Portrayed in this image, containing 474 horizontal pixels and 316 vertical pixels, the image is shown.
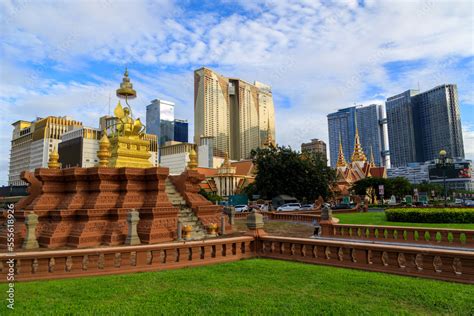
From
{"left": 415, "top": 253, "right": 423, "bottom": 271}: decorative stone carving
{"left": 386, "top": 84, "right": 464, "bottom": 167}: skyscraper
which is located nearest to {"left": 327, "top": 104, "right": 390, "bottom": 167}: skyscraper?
{"left": 386, "top": 84, "right": 464, "bottom": 167}: skyscraper

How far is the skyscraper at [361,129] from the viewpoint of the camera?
491 ft

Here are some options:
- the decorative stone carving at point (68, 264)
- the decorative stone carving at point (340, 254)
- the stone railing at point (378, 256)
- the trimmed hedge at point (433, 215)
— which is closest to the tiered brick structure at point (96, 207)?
the decorative stone carving at point (68, 264)

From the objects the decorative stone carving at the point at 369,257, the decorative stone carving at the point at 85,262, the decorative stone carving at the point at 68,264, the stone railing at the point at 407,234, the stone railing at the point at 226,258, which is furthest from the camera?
the stone railing at the point at 407,234

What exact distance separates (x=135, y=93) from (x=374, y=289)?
17625 millimetres

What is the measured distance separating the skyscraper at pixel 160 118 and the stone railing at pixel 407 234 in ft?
527

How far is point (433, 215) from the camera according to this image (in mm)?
19656

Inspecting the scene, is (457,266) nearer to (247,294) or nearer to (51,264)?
(247,294)

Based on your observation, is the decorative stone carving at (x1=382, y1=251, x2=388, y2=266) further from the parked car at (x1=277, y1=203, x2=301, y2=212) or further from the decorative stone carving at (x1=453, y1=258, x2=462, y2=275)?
the parked car at (x1=277, y1=203, x2=301, y2=212)

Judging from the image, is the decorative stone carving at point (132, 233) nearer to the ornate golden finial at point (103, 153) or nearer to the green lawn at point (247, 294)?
the green lawn at point (247, 294)

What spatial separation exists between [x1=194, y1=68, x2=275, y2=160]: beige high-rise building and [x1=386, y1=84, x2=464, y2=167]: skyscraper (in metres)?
45.2

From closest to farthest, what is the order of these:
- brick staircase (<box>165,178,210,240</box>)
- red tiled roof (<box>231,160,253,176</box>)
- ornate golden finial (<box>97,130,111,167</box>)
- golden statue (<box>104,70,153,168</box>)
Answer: brick staircase (<box>165,178,210,240</box>), ornate golden finial (<box>97,130,111,167</box>), golden statue (<box>104,70,153,168</box>), red tiled roof (<box>231,160,253,176</box>)

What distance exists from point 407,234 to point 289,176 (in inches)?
1018

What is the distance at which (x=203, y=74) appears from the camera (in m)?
120

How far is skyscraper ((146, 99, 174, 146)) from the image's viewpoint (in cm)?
17188
